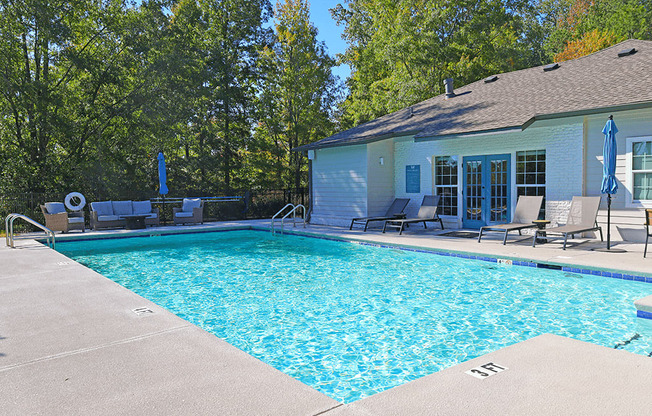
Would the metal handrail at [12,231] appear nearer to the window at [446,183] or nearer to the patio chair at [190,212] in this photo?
the patio chair at [190,212]

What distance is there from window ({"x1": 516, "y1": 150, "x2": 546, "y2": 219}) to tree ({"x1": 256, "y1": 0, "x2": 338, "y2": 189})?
1379 centimetres

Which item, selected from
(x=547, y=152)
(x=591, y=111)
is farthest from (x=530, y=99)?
(x=591, y=111)

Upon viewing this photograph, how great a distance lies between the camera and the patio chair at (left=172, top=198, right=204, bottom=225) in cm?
1462

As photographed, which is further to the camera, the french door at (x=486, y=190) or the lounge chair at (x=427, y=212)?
the lounge chair at (x=427, y=212)

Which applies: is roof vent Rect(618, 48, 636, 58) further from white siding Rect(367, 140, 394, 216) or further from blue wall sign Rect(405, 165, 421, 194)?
white siding Rect(367, 140, 394, 216)

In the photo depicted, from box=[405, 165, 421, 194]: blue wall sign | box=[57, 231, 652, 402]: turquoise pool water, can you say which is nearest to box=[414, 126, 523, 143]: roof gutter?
box=[405, 165, 421, 194]: blue wall sign

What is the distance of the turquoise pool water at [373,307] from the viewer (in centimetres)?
395

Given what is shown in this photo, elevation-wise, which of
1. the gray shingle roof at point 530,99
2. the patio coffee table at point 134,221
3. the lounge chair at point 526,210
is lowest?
the patio coffee table at point 134,221

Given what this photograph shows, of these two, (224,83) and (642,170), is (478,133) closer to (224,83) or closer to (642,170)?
(642,170)

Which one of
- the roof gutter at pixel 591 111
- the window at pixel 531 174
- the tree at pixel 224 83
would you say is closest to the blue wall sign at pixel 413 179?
the window at pixel 531 174

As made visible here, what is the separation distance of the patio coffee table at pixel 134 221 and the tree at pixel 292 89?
976 centimetres

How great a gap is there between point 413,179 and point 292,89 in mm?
11712

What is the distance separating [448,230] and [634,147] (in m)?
4.45

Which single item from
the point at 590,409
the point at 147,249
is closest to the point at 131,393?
the point at 590,409
